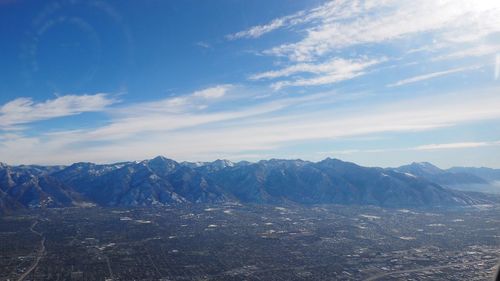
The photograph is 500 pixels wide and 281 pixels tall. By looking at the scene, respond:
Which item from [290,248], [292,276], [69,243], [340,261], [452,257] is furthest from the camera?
[69,243]

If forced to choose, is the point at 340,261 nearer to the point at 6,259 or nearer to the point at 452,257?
the point at 452,257

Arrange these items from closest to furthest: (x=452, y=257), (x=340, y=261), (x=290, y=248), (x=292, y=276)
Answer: (x=292, y=276)
(x=340, y=261)
(x=452, y=257)
(x=290, y=248)

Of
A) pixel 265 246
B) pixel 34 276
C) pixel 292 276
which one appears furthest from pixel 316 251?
pixel 34 276

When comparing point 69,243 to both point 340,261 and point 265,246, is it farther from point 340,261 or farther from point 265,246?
point 340,261

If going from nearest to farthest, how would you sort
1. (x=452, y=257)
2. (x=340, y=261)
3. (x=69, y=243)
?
(x=340, y=261) → (x=452, y=257) → (x=69, y=243)

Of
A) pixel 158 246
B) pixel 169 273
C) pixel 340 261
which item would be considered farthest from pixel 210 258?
pixel 340 261

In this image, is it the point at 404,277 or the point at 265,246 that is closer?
the point at 404,277

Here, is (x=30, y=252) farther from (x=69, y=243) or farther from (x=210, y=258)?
(x=210, y=258)

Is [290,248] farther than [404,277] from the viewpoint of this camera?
Yes
